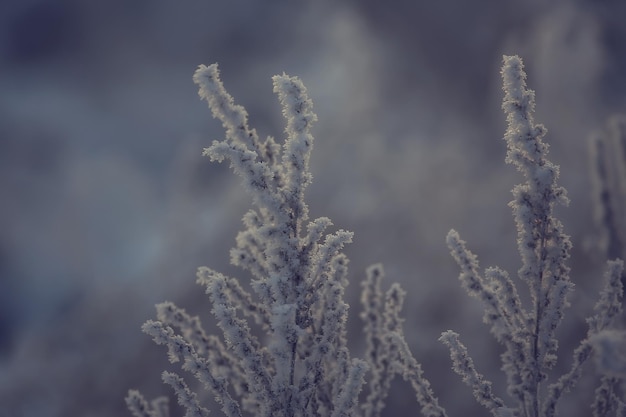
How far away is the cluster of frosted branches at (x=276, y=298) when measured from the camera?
4.43 metres

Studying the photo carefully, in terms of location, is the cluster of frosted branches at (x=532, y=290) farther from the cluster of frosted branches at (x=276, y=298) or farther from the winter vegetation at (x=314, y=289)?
the cluster of frosted branches at (x=276, y=298)

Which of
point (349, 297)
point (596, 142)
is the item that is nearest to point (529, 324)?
point (596, 142)

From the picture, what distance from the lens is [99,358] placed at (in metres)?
16.2

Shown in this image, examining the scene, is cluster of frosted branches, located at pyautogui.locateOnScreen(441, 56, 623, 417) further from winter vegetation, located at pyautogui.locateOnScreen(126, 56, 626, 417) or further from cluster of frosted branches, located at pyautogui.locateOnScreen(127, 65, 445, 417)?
cluster of frosted branches, located at pyautogui.locateOnScreen(127, 65, 445, 417)

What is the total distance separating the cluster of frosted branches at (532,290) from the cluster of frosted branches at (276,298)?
2.68ft

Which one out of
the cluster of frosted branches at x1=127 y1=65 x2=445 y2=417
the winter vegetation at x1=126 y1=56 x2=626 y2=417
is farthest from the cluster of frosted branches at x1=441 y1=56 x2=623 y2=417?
the cluster of frosted branches at x1=127 y1=65 x2=445 y2=417

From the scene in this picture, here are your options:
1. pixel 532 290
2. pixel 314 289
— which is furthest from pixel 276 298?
pixel 532 290

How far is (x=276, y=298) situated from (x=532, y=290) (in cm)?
240

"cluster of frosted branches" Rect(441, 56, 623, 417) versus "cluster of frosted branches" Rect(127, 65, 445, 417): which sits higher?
"cluster of frosted branches" Rect(127, 65, 445, 417)

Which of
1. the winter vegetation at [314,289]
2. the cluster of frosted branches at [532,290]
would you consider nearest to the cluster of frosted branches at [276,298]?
the winter vegetation at [314,289]

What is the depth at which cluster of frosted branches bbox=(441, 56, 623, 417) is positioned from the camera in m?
4.45

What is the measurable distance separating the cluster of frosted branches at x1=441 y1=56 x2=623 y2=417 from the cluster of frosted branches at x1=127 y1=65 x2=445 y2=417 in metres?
0.82

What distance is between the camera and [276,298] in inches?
174

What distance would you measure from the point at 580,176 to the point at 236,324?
39.6 ft
